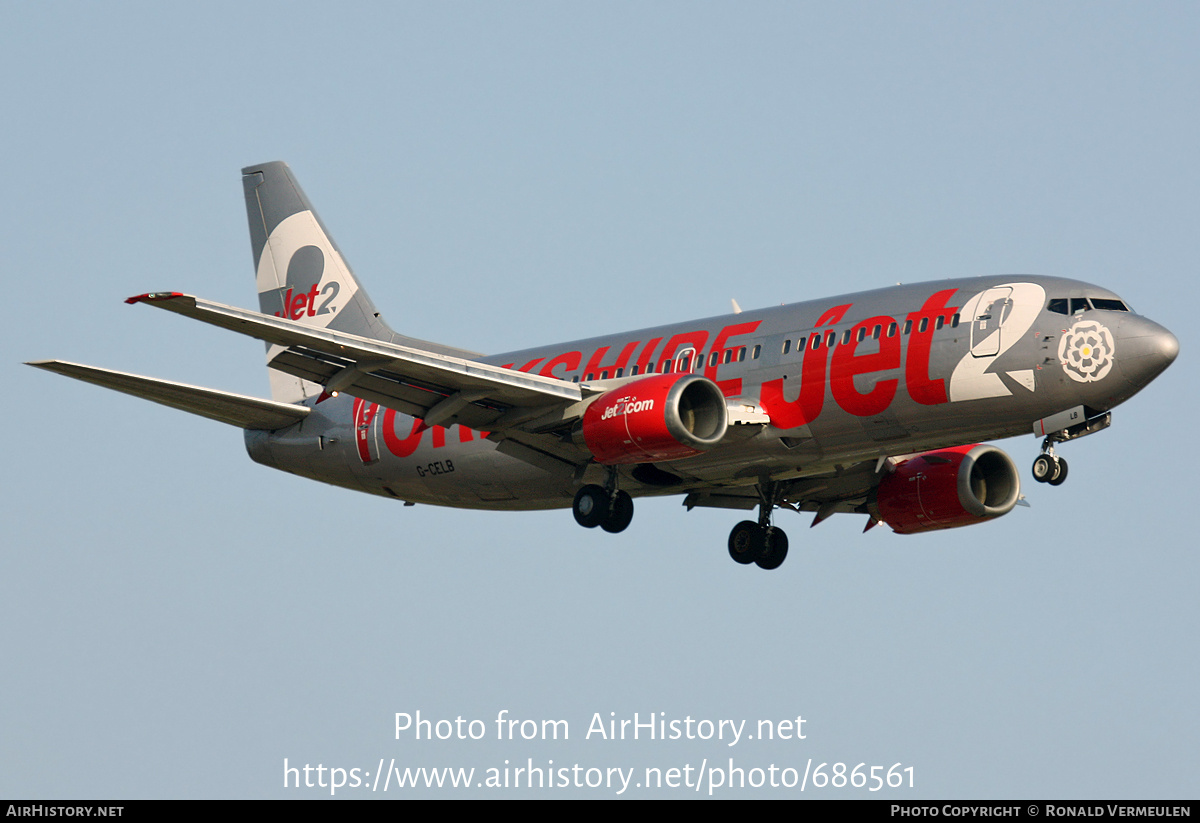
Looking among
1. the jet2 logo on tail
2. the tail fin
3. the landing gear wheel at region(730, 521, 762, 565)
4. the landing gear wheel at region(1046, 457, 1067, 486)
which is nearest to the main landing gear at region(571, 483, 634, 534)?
the landing gear wheel at region(730, 521, 762, 565)

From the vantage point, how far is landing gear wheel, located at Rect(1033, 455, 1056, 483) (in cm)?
3128

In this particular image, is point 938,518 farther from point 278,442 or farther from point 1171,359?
point 278,442

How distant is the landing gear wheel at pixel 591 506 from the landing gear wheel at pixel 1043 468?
907 cm

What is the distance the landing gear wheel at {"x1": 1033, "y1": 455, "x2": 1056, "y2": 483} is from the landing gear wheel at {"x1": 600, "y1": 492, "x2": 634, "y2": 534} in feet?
29.7

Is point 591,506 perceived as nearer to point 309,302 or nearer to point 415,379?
point 415,379

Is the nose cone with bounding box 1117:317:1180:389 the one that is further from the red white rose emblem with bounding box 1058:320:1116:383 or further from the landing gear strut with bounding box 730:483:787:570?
the landing gear strut with bounding box 730:483:787:570

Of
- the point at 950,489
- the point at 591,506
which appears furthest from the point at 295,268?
the point at 950,489

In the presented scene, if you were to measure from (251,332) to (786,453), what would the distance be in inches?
441

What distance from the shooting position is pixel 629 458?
3322cm

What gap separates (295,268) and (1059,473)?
76.9ft

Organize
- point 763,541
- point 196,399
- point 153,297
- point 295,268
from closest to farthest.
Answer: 1. point 153,297
2. point 196,399
3. point 763,541
4. point 295,268

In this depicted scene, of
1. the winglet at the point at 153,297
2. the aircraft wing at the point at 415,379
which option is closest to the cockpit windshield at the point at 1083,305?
the aircraft wing at the point at 415,379

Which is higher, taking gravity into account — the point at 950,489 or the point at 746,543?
the point at 950,489

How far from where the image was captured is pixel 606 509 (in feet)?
117
